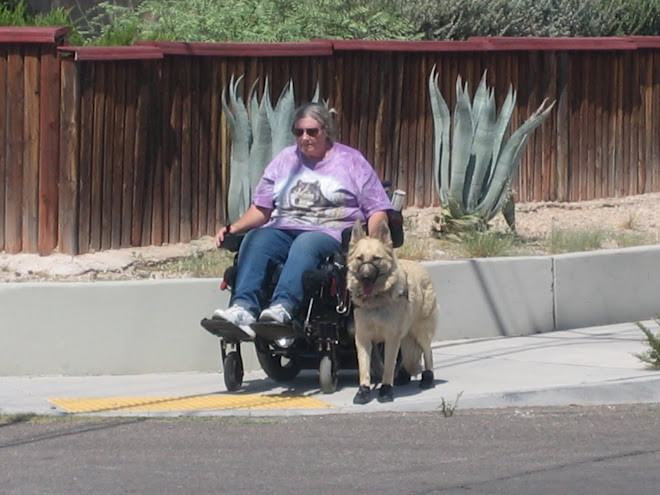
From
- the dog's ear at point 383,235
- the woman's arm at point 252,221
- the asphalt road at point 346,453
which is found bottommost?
the asphalt road at point 346,453

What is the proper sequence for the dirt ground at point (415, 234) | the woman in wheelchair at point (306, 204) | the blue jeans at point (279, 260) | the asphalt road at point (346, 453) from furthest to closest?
the dirt ground at point (415, 234) < the woman in wheelchair at point (306, 204) < the blue jeans at point (279, 260) < the asphalt road at point (346, 453)

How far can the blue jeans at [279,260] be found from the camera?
332 inches

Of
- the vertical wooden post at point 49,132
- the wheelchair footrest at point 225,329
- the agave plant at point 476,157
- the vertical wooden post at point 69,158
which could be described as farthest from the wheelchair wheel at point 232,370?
the agave plant at point 476,157

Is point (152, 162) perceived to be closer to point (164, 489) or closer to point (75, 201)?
point (75, 201)

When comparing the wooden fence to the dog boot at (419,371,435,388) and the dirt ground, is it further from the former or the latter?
the dog boot at (419,371,435,388)

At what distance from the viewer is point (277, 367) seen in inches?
358

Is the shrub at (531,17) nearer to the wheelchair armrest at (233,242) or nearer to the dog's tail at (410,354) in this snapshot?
the wheelchair armrest at (233,242)

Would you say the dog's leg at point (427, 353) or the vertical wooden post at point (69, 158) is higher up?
the vertical wooden post at point (69, 158)

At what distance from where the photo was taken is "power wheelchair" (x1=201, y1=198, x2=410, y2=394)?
8.41 metres

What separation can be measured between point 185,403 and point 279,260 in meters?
1.03

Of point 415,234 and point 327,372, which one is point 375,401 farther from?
point 415,234

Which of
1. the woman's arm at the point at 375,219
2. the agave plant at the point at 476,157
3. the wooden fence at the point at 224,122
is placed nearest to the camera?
the woman's arm at the point at 375,219

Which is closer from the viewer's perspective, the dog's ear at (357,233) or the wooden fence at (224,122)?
the dog's ear at (357,233)

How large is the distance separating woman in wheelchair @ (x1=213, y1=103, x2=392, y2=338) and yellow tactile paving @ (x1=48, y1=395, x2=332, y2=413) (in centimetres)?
57
